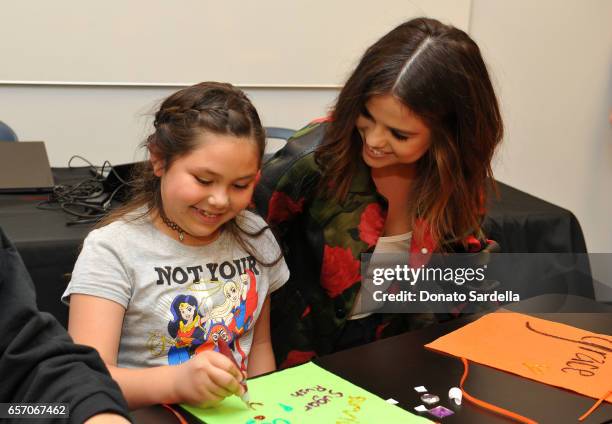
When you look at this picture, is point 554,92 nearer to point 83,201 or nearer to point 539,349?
point 83,201

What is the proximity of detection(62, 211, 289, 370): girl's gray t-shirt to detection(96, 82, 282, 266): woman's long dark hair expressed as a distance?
0.17 feet

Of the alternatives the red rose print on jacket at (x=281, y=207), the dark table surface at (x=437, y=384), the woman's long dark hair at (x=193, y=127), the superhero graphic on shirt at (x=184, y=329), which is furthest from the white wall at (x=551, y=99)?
the dark table surface at (x=437, y=384)

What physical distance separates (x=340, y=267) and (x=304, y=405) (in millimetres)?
583

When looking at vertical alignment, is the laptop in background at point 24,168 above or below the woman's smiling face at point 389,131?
below

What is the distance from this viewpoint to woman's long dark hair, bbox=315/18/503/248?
136cm

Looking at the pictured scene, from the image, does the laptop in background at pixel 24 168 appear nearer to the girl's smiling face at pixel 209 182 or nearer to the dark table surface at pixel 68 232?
the dark table surface at pixel 68 232

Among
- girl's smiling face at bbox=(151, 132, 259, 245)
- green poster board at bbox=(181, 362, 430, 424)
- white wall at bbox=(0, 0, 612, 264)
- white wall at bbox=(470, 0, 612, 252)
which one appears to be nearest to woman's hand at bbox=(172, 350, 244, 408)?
green poster board at bbox=(181, 362, 430, 424)

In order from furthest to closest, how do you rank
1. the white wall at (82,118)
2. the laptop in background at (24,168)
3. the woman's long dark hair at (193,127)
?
the white wall at (82,118) < the laptop in background at (24,168) < the woman's long dark hair at (193,127)

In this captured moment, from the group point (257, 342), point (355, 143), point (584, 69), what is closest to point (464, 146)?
point (355, 143)

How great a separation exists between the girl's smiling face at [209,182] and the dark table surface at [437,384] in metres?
0.28

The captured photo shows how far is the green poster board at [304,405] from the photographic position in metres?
0.88

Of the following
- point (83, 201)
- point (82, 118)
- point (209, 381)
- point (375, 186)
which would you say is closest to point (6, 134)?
point (82, 118)

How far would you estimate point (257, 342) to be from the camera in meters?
1.30

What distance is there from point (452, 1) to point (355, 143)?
207cm
